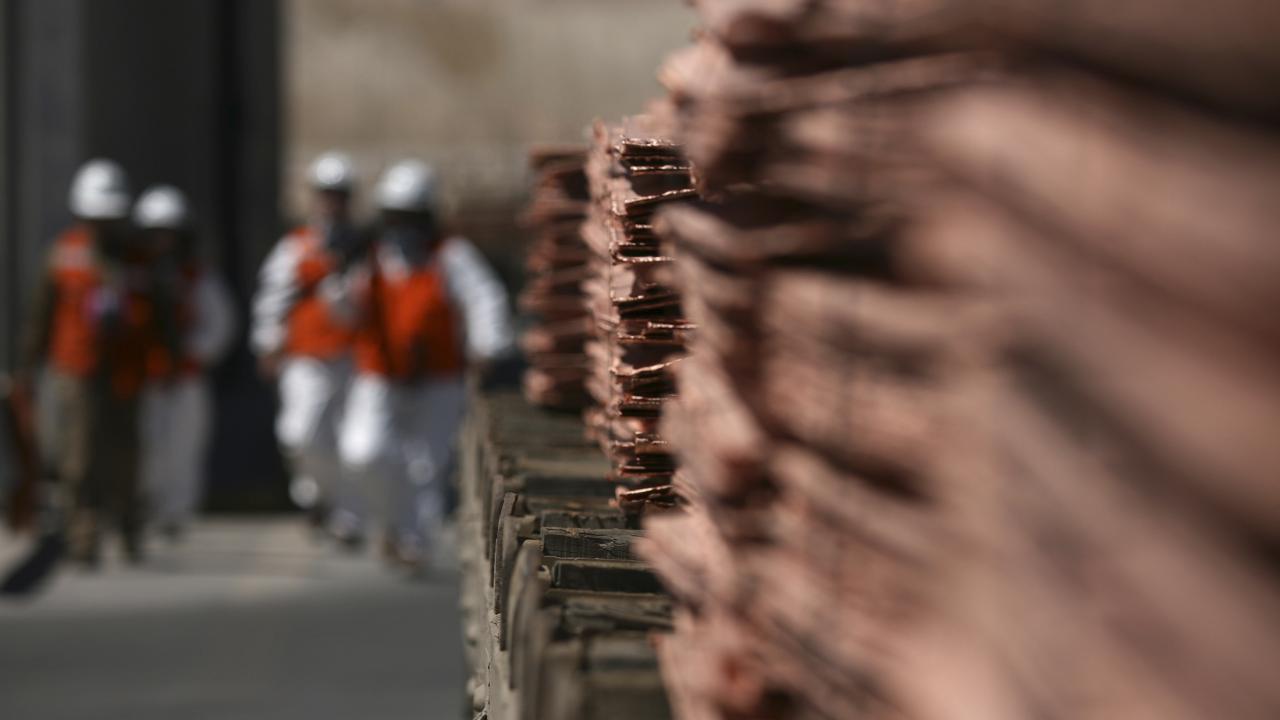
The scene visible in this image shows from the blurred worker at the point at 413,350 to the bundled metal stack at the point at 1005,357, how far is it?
1041 centimetres

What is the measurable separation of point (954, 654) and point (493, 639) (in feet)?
6.44

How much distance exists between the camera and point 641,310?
10.9 ft

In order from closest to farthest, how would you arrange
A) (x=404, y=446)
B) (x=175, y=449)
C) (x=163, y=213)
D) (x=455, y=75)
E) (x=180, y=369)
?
(x=404, y=446) < (x=180, y=369) < (x=163, y=213) < (x=175, y=449) < (x=455, y=75)

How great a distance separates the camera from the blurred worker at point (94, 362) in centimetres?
1264

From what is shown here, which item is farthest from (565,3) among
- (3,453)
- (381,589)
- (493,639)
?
(493,639)

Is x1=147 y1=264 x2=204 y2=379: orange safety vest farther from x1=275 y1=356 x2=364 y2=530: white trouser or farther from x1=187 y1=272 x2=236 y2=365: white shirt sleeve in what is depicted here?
x1=275 y1=356 x2=364 y2=530: white trouser

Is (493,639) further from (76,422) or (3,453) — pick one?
(3,453)

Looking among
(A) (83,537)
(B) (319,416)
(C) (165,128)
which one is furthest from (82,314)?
(C) (165,128)

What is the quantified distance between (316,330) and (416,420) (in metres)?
0.86

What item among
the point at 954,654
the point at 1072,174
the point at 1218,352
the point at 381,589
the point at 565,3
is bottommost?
the point at 381,589

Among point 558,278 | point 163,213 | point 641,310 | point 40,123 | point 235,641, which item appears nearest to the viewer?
point 641,310

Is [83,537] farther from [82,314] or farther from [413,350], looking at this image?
[413,350]

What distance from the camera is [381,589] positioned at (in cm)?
1216

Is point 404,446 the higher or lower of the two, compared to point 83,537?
higher
